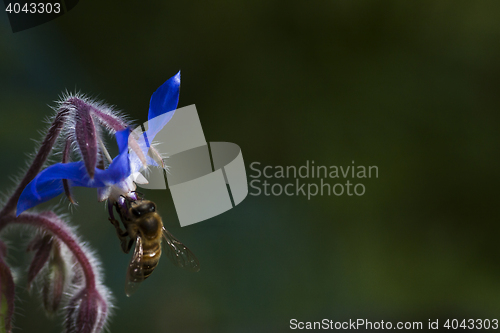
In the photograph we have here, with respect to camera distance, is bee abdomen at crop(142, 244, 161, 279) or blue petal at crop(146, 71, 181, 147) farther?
bee abdomen at crop(142, 244, 161, 279)

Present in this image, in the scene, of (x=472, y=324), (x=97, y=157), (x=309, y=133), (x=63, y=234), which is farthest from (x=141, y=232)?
(x=472, y=324)

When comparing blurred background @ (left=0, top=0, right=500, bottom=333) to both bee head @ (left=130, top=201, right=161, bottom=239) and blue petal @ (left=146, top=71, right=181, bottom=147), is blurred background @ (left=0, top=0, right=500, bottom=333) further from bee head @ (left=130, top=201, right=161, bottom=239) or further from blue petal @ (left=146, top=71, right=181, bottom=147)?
blue petal @ (left=146, top=71, right=181, bottom=147)

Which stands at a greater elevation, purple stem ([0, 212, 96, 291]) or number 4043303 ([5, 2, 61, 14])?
number 4043303 ([5, 2, 61, 14])

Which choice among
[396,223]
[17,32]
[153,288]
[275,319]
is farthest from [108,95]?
[396,223]

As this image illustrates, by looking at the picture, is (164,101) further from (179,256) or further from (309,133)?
(309,133)

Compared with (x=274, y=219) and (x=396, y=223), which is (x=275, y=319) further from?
(x=396, y=223)

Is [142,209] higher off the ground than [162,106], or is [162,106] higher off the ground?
[162,106]

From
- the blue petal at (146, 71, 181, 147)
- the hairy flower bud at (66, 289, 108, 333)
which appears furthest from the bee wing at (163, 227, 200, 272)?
the blue petal at (146, 71, 181, 147)
